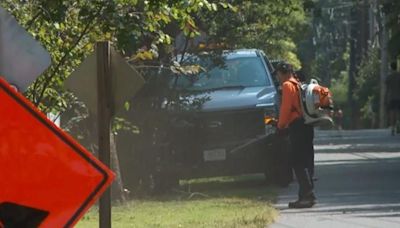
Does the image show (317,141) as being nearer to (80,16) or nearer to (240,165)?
(240,165)

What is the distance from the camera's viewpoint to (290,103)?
1346 cm

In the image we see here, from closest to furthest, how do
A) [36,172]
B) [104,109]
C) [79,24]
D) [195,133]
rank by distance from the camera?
[36,172] < [104,109] < [79,24] < [195,133]

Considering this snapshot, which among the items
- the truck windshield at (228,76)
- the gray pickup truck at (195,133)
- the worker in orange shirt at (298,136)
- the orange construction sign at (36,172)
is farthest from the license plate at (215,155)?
the orange construction sign at (36,172)

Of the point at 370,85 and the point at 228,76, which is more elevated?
the point at 228,76

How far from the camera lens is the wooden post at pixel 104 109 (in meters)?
8.56

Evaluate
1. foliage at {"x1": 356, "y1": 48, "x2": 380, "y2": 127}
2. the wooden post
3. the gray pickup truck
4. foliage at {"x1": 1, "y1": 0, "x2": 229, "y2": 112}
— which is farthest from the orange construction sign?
foliage at {"x1": 356, "y1": 48, "x2": 380, "y2": 127}

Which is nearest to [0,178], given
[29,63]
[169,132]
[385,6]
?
[29,63]

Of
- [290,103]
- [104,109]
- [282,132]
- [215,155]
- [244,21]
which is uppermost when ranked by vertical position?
[244,21]

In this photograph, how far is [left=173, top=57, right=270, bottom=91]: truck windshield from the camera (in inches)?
631

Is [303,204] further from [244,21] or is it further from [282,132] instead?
[244,21]

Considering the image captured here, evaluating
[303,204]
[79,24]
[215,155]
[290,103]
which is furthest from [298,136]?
[79,24]

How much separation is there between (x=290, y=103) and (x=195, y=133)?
255 cm

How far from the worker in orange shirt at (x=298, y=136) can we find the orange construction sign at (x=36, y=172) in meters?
7.54

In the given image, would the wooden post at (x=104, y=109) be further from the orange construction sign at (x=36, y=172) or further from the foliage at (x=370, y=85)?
the foliage at (x=370, y=85)
